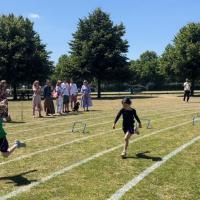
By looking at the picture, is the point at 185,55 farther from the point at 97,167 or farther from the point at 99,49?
the point at 97,167

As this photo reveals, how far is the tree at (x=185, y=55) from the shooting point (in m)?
59.0

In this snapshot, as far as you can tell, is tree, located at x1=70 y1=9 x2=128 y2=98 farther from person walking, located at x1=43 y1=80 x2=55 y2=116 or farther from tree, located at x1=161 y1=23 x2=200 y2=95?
person walking, located at x1=43 y1=80 x2=55 y2=116

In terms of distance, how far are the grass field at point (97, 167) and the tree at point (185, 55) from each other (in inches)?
1763

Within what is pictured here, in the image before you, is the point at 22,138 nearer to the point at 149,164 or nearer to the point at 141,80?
the point at 149,164

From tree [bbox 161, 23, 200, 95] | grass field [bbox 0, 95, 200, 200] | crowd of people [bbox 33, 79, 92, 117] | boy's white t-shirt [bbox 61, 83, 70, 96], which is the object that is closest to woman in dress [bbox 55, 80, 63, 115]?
crowd of people [bbox 33, 79, 92, 117]

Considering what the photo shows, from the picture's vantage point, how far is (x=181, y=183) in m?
8.14

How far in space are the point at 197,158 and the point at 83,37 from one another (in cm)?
4903

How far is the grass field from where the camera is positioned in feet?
24.8

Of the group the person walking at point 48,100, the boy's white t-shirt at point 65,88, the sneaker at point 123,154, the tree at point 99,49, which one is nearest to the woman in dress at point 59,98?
the boy's white t-shirt at point 65,88

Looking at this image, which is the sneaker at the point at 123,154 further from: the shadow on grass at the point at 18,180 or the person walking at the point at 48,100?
the person walking at the point at 48,100

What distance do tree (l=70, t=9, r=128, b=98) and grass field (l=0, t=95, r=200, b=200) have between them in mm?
40778

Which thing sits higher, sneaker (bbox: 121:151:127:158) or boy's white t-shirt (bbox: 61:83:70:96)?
boy's white t-shirt (bbox: 61:83:70:96)

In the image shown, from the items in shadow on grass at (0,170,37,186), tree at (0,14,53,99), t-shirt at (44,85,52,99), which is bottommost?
shadow on grass at (0,170,37,186)

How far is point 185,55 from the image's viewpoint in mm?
60219
